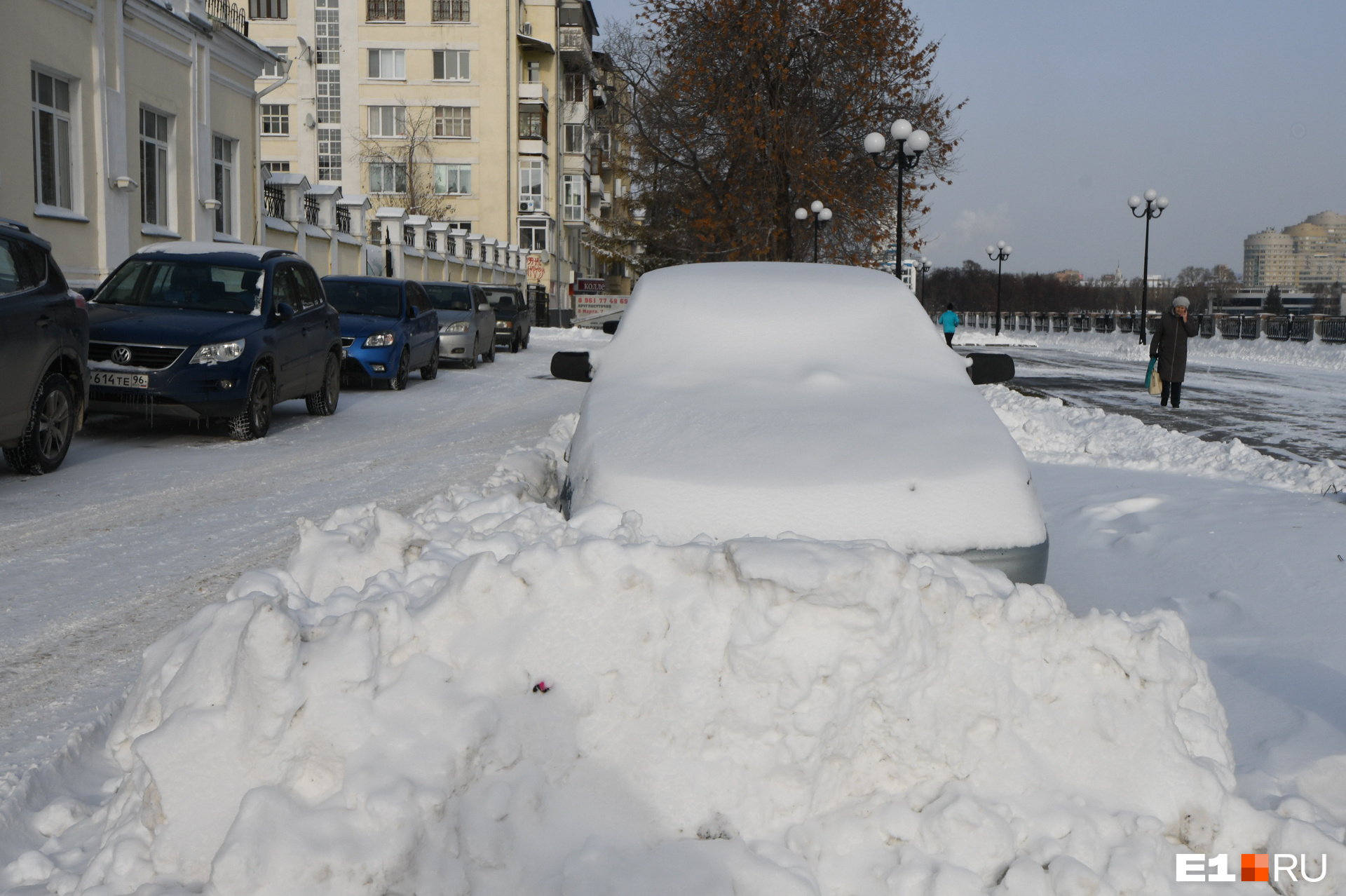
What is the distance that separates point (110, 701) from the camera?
4.08m

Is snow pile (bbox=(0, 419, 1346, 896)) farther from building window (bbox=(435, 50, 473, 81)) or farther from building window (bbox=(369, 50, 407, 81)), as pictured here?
building window (bbox=(369, 50, 407, 81))

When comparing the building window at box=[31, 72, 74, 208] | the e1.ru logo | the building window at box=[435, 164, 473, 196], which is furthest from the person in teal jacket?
the e1.ru logo

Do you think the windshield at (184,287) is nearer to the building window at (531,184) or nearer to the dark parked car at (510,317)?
the dark parked car at (510,317)

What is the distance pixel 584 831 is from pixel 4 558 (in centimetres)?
473

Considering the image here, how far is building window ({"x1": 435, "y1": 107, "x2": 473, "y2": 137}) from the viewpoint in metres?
60.2

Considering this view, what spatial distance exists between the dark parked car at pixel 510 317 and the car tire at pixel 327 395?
15218mm

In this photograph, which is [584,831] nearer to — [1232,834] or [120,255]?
[1232,834]

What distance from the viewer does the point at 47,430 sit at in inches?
347

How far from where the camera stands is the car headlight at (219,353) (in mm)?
10633

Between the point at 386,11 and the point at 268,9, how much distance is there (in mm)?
5937

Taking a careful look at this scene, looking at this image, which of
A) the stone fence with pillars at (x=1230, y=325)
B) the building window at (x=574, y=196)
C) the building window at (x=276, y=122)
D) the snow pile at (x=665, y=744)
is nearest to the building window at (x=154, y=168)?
the snow pile at (x=665, y=744)

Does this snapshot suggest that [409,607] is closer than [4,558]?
Yes

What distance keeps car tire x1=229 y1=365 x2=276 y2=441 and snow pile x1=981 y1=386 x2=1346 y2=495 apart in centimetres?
709

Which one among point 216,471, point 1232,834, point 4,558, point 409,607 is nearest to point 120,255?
point 216,471
